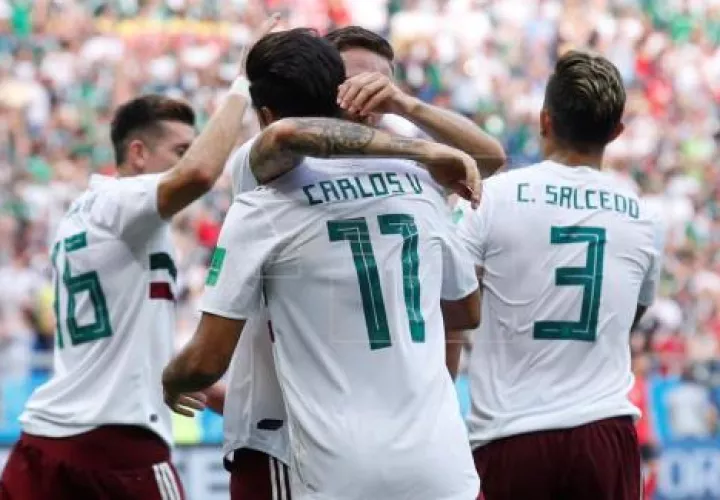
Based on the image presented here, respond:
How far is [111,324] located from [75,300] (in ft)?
0.62

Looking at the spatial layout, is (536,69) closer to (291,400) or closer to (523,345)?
(523,345)

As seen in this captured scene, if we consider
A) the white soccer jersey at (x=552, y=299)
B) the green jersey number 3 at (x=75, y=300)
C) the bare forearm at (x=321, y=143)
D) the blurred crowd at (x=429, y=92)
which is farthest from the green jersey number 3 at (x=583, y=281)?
the blurred crowd at (x=429, y=92)

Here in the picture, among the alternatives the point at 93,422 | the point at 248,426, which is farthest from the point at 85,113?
the point at 248,426

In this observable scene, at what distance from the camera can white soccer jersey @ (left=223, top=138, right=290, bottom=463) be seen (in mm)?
5070

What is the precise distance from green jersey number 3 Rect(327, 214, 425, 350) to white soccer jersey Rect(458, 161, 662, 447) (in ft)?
4.39

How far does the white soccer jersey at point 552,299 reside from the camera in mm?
5902

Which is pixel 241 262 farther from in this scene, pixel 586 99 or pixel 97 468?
pixel 97 468

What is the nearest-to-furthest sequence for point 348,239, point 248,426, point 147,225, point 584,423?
1. point 348,239
2. point 248,426
3. point 584,423
4. point 147,225

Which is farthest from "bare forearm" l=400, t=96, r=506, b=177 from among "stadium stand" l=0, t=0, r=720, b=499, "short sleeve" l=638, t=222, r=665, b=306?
"stadium stand" l=0, t=0, r=720, b=499

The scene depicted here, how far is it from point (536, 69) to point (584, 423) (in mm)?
15305

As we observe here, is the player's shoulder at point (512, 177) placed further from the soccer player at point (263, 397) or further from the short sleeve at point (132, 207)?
the short sleeve at point (132, 207)

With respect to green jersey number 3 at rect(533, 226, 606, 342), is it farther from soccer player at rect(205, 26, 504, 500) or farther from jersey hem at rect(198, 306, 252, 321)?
jersey hem at rect(198, 306, 252, 321)

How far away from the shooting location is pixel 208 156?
5.79 m

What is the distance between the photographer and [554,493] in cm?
597
